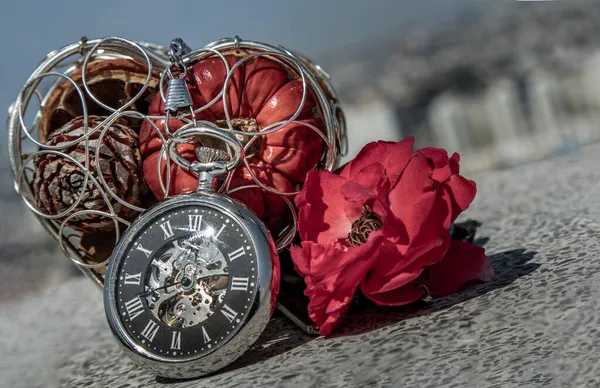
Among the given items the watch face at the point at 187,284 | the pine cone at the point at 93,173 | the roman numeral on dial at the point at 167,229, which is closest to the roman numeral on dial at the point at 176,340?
the watch face at the point at 187,284

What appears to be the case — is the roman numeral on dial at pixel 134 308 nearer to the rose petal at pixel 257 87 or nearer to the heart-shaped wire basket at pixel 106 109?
the heart-shaped wire basket at pixel 106 109

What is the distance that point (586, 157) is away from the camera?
1.66 meters

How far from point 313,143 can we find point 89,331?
54 cm

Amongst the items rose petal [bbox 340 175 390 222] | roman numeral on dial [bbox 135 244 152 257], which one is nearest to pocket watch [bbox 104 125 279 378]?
roman numeral on dial [bbox 135 244 152 257]

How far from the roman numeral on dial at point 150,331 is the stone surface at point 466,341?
2.5 inches

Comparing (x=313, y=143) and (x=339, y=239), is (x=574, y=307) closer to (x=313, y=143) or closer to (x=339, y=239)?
(x=339, y=239)

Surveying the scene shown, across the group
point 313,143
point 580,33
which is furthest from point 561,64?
point 313,143

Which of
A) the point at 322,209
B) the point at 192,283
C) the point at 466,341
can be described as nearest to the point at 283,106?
the point at 322,209

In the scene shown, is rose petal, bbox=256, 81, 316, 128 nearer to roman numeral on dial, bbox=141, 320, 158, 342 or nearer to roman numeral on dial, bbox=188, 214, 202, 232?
roman numeral on dial, bbox=188, 214, 202, 232

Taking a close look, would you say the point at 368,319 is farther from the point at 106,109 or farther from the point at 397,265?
the point at 106,109

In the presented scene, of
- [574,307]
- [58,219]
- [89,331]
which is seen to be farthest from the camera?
[89,331]

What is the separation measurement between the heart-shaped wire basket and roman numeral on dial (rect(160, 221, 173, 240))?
0.26 feet

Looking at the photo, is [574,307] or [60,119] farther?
[60,119]

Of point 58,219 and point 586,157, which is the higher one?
point 58,219
